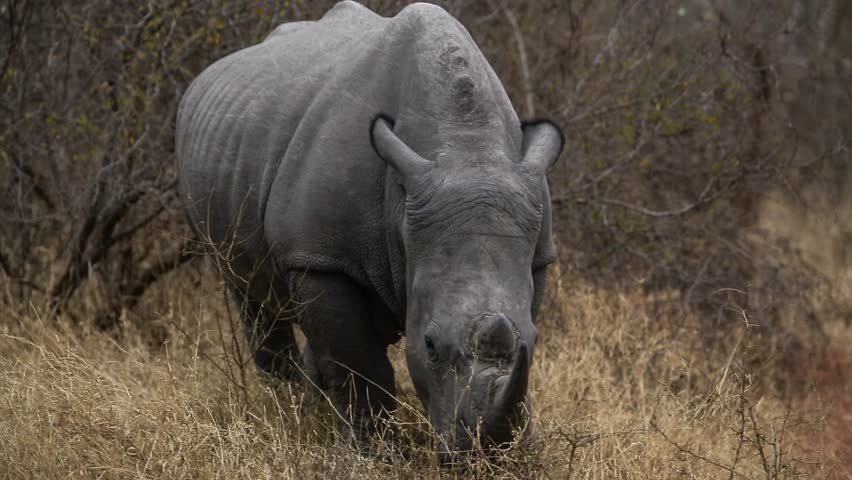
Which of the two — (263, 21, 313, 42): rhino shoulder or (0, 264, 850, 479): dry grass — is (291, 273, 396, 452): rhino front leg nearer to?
(0, 264, 850, 479): dry grass

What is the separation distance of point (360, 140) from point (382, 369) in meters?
0.85

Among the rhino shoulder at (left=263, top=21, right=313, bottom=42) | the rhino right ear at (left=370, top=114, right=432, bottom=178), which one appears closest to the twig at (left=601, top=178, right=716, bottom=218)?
the rhino shoulder at (left=263, top=21, right=313, bottom=42)

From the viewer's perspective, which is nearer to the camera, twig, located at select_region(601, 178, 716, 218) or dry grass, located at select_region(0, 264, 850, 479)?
dry grass, located at select_region(0, 264, 850, 479)

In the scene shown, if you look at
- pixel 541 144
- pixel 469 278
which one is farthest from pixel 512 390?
pixel 541 144

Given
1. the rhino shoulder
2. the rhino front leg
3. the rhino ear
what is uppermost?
the rhino shoulder

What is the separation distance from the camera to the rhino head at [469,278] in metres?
3.54

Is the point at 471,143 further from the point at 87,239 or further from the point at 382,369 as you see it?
the point at 87,239

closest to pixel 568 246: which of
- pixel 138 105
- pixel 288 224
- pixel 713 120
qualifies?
pixel 713 120

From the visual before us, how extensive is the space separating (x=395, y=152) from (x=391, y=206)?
0.21 m

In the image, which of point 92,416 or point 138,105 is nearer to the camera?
point 92,416

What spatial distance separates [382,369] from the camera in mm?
4461

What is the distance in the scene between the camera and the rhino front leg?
4320 millimetres

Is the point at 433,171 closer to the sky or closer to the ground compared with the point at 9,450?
closer to the sky

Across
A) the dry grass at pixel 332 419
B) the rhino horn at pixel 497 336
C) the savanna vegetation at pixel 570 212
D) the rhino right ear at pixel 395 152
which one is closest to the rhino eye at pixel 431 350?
the rhino horn at pixel 497 336
